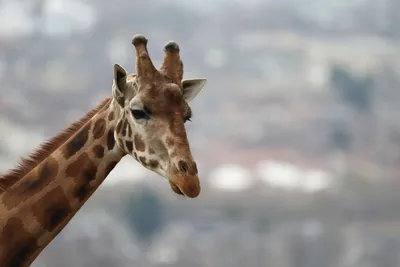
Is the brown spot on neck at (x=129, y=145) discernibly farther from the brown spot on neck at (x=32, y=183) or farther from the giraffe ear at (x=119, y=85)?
the brown spot on neck at (x=32, y=183)

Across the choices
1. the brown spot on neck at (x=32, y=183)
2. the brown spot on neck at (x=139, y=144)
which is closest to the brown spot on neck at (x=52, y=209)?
the brown spot on neck at (x=32, y=183)

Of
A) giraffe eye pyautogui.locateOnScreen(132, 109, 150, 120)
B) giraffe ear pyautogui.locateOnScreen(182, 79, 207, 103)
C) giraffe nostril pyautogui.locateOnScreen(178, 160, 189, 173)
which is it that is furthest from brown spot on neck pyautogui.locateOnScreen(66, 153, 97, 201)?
giraffe ear pyautogui.locateOnScreen(182, 79, 207, 103)

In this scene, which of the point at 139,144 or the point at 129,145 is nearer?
the point at 139,144

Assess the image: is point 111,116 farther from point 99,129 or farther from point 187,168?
point 187,168

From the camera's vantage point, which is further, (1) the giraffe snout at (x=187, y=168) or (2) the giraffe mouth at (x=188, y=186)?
(1) the giraffe snout at (x=187, y=168)

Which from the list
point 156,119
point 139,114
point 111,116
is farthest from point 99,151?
point 156,119

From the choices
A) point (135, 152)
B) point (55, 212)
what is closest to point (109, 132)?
point (135, 152)

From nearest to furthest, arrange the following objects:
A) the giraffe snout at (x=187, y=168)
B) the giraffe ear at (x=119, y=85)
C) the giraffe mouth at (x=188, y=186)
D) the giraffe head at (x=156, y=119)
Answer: the giraffe mouth at (x=188, y=186)
the giraffe snout at (x=187, y=168)
the giraffe head at (x=156, y=119)
the giraffe ear at (x=119, y=85)

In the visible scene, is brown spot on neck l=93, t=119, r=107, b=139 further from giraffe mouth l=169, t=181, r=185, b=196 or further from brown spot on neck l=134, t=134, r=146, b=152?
giraffe mouth l=169, t=181, r=185, b=196
